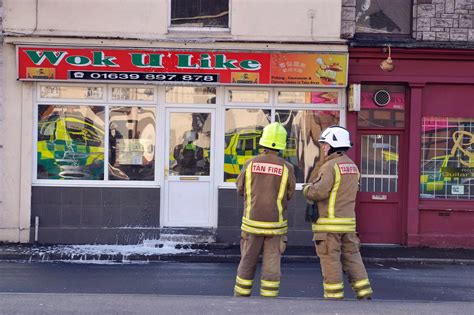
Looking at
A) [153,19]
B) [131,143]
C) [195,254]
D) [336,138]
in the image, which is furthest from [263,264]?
[153,19]

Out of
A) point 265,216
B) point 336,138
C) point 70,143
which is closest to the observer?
point 265,216

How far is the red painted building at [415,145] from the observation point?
46.9 feet

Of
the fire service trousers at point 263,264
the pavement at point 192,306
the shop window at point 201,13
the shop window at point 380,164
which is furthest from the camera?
the shop window at point 380,164

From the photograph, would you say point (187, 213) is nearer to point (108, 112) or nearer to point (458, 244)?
point (108, 112)

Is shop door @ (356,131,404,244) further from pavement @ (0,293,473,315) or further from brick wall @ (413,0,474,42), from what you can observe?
pavement @ (0,293,473,315)

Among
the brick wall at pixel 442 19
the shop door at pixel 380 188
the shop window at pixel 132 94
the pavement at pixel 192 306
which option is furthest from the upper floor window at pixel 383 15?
the pavement at pixel 192 306

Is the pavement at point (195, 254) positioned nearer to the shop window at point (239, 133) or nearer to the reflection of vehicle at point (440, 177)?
the reflection of vehicle at point (440, 177)

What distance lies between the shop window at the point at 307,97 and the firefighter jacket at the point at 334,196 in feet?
23.5

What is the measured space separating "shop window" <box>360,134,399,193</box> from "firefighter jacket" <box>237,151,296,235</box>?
24.7 feet

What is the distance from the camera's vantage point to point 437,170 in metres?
14.6

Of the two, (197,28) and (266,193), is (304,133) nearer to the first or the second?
(197,28)

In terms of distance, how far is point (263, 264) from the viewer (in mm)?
7273

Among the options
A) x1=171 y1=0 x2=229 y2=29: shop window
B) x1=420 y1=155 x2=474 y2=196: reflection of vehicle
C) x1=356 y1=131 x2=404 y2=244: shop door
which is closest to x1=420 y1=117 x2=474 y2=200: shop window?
x1=420 y1=155 x2=474 y2=196: reflection of vehicle

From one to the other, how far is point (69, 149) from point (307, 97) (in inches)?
181
